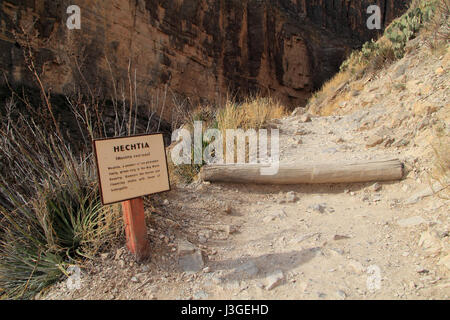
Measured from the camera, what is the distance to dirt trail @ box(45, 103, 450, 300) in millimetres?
2145

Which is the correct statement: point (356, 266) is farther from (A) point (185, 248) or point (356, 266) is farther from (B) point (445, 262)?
(A) point (185, 248)

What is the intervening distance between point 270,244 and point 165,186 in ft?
3.62

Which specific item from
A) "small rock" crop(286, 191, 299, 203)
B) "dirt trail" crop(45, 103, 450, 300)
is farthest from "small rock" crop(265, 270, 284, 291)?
"small rock" crop(286, 191, 299, 203)

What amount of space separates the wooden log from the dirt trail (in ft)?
0.38

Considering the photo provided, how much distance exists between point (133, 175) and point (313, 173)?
2.34 meters

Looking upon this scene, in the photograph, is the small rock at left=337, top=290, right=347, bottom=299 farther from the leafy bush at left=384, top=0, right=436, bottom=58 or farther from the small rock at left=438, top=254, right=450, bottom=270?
the leafy bush at left=384, top=0, right=436, bottom=58

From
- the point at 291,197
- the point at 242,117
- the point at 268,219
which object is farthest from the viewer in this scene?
the point at 242,117

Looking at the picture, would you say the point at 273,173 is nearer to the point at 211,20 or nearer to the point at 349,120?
the point at 349,120

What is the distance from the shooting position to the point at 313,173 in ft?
12.5

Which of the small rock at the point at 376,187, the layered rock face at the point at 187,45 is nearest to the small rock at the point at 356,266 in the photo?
the small rock at the point at 376,187

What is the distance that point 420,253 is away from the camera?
2.35 meters

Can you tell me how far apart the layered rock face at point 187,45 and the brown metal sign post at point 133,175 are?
2.10 feet

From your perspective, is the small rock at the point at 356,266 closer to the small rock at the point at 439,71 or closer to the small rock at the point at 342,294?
the small rock at the point at 342,294

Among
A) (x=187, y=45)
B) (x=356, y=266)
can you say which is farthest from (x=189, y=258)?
(x=187, y=45)
